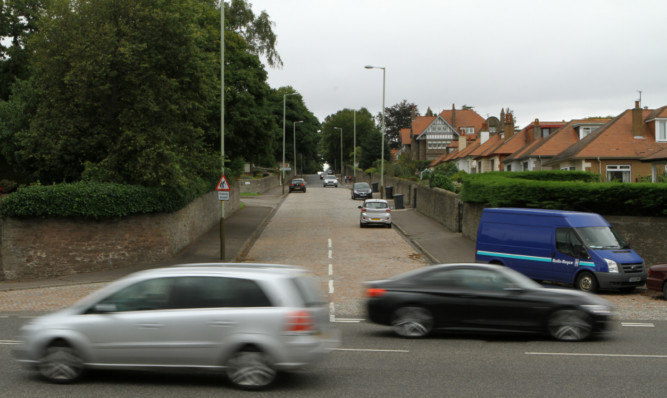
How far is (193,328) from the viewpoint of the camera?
836 centimetres

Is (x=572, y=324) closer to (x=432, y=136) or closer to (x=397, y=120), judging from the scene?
(x=432, y=136)

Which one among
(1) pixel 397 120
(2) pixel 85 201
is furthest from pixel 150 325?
(1) pixel 397 120

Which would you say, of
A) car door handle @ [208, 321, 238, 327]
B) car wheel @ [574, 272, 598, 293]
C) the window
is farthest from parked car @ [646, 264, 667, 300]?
the window

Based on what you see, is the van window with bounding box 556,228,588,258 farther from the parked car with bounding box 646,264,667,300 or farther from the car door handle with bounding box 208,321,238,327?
the car door handle with bounding box 208,321,238,327

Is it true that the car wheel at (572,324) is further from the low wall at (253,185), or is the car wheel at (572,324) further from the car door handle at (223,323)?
the low wall at (253,185)

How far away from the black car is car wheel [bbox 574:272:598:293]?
6478mm

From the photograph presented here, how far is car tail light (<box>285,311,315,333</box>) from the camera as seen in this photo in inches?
324

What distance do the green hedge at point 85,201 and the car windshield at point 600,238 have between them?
1452 centimetres

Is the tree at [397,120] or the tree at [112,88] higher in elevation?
the tree at [397,120]

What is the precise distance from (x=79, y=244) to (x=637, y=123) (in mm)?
35409

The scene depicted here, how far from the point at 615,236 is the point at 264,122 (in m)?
20.5

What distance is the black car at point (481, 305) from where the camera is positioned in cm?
1171

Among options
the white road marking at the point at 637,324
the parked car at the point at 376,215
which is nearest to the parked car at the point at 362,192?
the parked car at the point at 376,215

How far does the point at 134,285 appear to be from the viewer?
8680 mm
